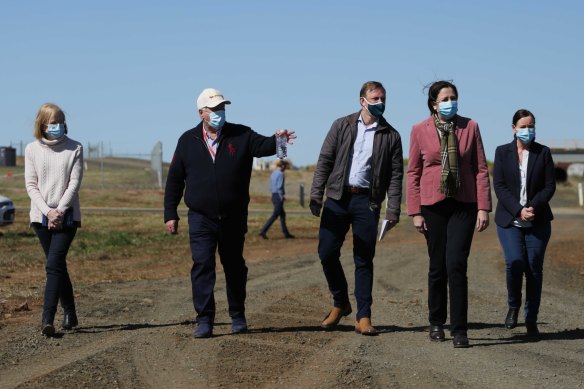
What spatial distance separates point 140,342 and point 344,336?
5.65 feet

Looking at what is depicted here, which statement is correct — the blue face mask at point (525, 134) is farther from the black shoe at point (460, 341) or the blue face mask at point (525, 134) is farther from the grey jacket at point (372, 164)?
the black shoe at point (460, 341)

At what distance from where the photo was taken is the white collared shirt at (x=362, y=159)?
9430 mm

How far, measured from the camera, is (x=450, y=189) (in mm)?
8852

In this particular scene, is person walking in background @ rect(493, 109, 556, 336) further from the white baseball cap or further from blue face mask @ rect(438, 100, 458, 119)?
the white baseball cap

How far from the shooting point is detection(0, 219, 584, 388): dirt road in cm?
741

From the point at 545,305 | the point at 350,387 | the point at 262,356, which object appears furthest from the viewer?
the point at 545,305

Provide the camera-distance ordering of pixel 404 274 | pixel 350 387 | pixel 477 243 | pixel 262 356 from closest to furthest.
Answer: pixel 350 387 < pixel 262 356 < pixel 404 274 < pixel 477 243

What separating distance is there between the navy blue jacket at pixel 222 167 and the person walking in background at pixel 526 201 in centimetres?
228

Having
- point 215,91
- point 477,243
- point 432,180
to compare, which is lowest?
point 477,243

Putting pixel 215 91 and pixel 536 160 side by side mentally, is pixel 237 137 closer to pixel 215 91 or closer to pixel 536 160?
pixel 215 91

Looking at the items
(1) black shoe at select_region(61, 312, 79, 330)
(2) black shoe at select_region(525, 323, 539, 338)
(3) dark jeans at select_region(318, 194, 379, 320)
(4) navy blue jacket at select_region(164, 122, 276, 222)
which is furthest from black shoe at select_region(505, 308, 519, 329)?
(1) black shoe at select_region(61, 312, 79, 330)

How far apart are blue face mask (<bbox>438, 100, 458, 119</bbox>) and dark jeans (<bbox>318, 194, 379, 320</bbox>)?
103 centimetres

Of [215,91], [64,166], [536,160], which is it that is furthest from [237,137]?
[536,160]

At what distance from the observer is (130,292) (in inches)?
531
